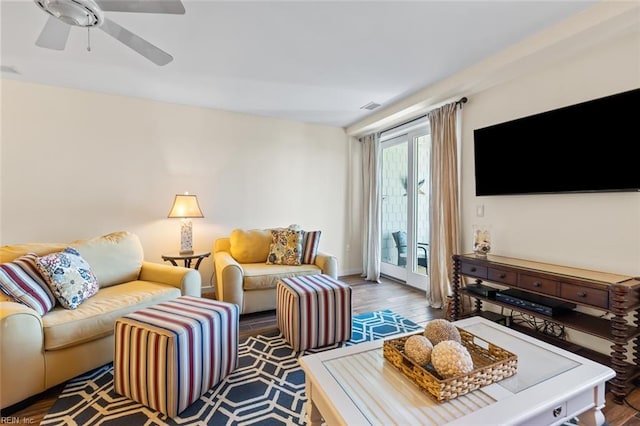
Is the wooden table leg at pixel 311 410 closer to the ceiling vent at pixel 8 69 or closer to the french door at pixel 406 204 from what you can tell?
the french door at pixel 406 204

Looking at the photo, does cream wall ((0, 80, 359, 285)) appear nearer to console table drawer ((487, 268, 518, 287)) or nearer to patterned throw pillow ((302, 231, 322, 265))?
patterned throw pillow ((302, 231, 322, 265))

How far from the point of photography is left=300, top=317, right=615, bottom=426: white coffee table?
1.01 metres

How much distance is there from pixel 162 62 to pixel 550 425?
2.93 metres

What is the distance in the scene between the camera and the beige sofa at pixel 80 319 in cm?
161

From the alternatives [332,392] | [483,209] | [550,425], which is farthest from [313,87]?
[550,425]

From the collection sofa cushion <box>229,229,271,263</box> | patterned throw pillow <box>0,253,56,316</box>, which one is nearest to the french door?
sofa cushion <box>229,229,271,263</box>

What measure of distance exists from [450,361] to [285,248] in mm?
2444

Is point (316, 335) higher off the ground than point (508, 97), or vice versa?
point (508, 97)

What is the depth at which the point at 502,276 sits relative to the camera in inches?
95.0

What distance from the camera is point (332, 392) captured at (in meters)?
1.13

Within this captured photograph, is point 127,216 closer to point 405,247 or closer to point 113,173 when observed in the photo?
point 113,173

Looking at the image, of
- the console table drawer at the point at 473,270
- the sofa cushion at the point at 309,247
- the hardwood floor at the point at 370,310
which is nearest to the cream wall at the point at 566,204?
the console table drawer at the point at 473,270

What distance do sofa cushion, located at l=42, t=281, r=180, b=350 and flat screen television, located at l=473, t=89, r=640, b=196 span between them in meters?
3.16

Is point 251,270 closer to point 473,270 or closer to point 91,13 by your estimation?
point 473,270
